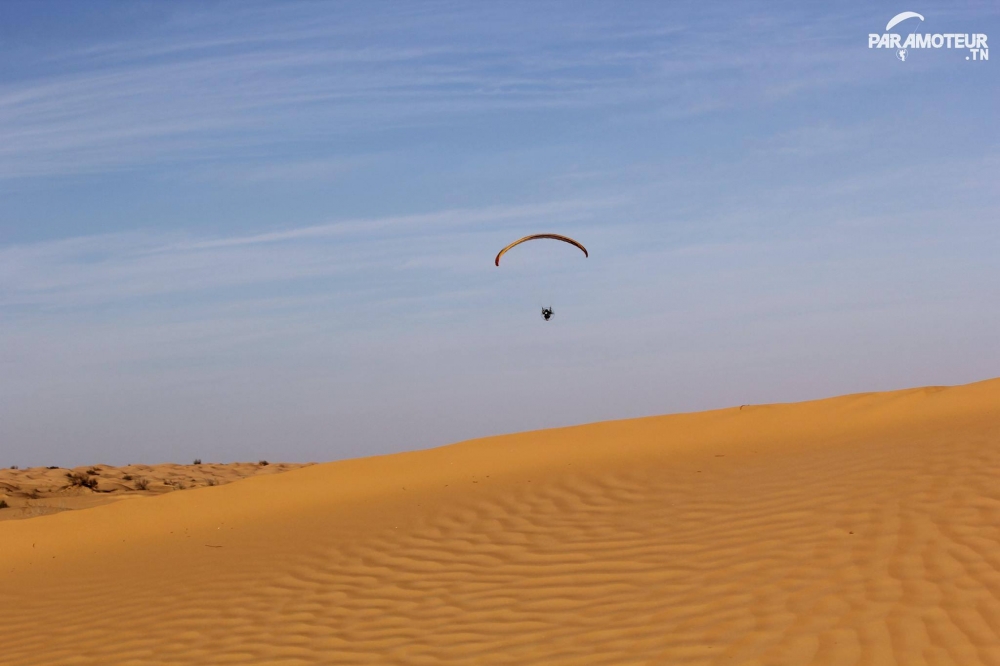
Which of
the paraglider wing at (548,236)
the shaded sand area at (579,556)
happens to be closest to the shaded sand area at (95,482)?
the shaded sand area at (579,556)

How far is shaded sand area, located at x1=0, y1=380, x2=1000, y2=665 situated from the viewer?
5941 millimetres

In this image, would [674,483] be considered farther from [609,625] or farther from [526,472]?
[609,625]

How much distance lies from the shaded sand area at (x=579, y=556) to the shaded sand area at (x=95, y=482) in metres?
3.50

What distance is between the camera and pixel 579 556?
7.81 metres

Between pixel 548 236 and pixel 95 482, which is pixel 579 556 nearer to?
pixel 548 236

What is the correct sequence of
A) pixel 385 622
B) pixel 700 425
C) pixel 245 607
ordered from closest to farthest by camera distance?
pixel 385 622 < pixel 245 607 < pixel 700 425

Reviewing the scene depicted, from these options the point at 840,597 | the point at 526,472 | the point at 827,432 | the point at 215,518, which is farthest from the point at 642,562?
the point at 215,518

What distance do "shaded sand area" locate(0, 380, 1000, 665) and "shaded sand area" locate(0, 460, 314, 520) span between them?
3498mm

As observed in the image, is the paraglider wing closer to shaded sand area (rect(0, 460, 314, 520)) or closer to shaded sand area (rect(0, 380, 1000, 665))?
shaded sand area (rect(0, 380, 1000, 665))

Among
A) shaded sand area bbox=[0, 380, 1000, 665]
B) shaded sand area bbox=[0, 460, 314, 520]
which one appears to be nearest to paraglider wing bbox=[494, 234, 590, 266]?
shaded sand area bbox=[0, 380, 1000, 665]

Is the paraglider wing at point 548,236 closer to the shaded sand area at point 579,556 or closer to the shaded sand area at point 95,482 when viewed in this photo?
the shaded sand area at point 579,556

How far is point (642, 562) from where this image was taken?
7383 mm

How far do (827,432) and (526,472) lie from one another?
13.4 ft

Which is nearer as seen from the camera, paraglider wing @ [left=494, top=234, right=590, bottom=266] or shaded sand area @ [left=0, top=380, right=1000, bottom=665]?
shaded sand area @ [left=0, top=380, right=1000, bottom=665]
